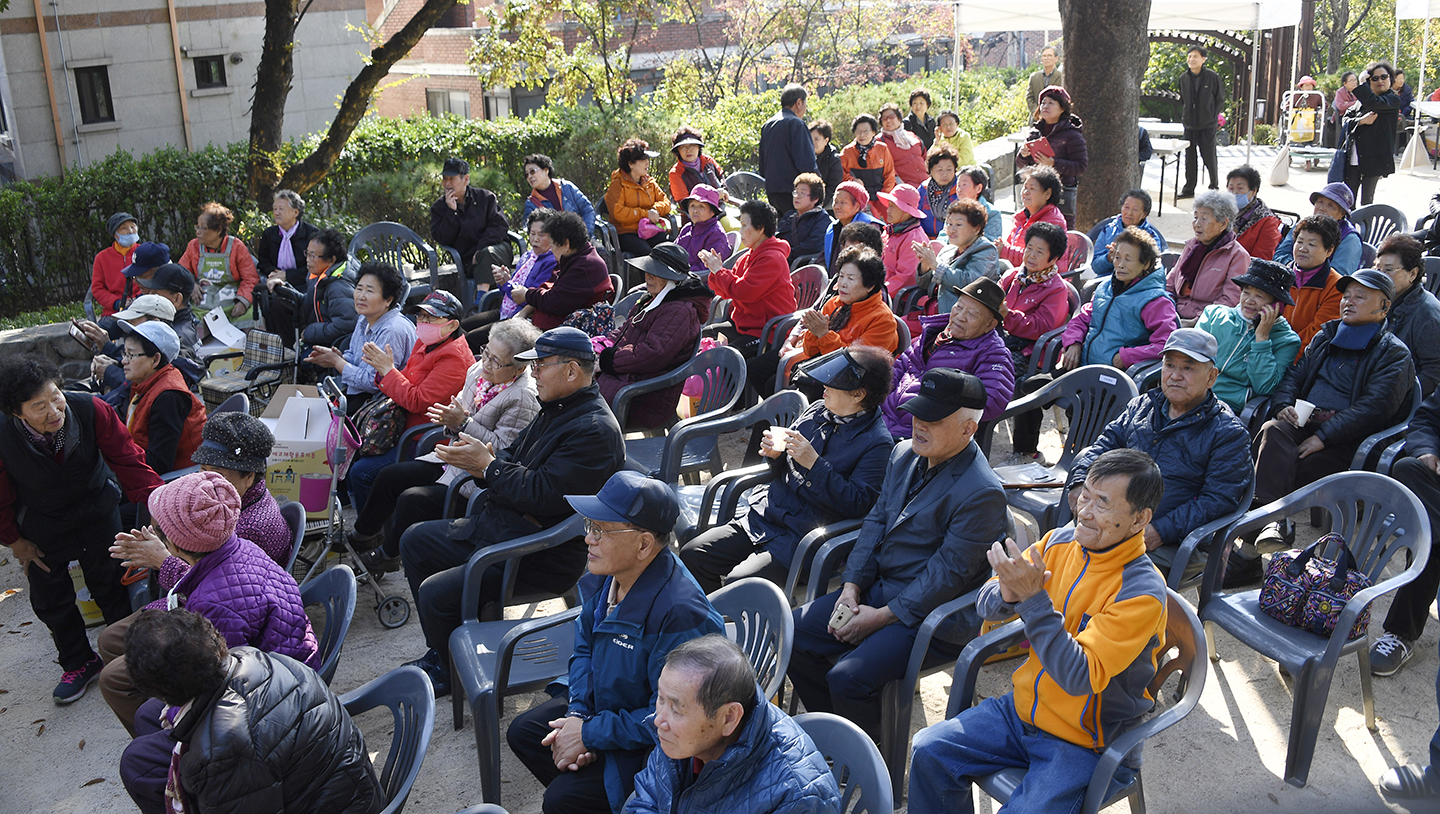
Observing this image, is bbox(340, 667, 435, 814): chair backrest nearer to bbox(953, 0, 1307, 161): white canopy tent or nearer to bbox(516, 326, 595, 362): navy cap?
bbox(516, 326, 595, 362): navy cap

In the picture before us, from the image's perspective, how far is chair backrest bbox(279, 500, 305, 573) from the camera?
4.13m

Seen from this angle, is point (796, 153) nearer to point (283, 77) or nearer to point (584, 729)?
point (283, 77)

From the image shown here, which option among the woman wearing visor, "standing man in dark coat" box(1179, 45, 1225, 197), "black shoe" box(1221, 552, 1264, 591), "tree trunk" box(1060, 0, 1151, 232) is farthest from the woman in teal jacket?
"standing man in dark coat" box(1179, 45, 1225, 197)

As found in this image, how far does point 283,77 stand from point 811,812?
9.62 m

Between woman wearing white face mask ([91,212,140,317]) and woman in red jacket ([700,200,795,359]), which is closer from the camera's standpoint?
woman in red jacket ([700,200,795,359])

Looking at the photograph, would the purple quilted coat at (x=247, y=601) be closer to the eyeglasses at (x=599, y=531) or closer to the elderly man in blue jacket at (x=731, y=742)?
the eyeglasses at (x=599, y=531)

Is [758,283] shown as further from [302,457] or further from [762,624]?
[762,624]

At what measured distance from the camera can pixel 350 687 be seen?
14.8 feet

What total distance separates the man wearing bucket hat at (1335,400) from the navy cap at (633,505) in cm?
264

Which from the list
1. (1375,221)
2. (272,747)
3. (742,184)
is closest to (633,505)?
(272,747)

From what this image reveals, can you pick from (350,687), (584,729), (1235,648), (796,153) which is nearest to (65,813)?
(350,687)

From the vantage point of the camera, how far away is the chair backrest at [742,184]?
11.7 meters

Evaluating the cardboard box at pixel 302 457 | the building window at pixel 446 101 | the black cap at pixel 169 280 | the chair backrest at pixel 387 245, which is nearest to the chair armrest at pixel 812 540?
the cardboard box at pixel 302 457

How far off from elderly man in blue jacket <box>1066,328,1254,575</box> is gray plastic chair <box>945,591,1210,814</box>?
36.5 inches
